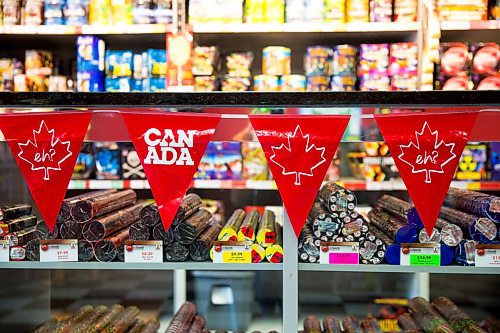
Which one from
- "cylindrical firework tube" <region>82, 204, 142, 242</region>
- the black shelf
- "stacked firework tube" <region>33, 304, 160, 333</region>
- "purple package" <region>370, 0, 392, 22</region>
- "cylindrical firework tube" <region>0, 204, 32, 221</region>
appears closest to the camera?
the black shelf

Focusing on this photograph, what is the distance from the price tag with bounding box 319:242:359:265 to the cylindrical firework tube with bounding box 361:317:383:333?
1.74 ft

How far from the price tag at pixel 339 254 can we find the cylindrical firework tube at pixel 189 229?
14.3 inches

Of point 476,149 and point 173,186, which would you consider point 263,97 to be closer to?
point 173,186

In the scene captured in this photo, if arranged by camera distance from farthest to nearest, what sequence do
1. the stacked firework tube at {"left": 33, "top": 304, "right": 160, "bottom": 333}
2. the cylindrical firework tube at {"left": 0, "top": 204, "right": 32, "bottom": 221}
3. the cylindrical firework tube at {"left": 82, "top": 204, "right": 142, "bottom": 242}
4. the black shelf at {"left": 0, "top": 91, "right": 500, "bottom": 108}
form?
the stacked firework tube at {"left": 33, "top": 304, "right": 160, "bottom": 333}
the cylindrical firework tube at {"left": 0, "top": 204, "right": 32, "bottom": 221}
the cylindrical firework tube at {"left": 82, "top": 204, "right": 142, "bottom": 242}
the black shelf at {"left": 0, "top": 91, "right": 500, "bottom": 108}

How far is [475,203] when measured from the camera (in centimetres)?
174

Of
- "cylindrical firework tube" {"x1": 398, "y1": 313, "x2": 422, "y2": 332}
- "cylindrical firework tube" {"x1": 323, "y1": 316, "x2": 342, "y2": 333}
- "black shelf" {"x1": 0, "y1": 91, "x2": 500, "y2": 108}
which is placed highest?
"black shelf" {"x1": 0, "y1": 91, "x2": 500, "y2": 108}

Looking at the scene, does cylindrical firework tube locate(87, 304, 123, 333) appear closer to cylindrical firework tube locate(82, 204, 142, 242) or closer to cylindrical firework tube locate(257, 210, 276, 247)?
cylindrical firework tube locate(82, 204, 142, 242)

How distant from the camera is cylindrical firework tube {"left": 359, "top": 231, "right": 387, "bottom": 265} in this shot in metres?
1.67

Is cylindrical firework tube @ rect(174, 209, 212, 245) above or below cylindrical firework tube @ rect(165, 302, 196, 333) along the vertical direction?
above

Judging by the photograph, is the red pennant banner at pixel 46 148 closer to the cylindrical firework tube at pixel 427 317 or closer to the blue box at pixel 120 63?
the cylindrical firework tube at pixel 427 317

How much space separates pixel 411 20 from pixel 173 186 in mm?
2233

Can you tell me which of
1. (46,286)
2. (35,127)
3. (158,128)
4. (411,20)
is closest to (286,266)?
(158,128)

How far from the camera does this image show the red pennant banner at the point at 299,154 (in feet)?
5.15

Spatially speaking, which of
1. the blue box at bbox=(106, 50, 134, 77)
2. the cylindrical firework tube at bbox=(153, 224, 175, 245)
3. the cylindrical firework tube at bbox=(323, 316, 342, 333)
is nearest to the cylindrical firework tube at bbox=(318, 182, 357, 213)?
the cylindrical firework tube at bbox=(153, 224, 175, 245)
